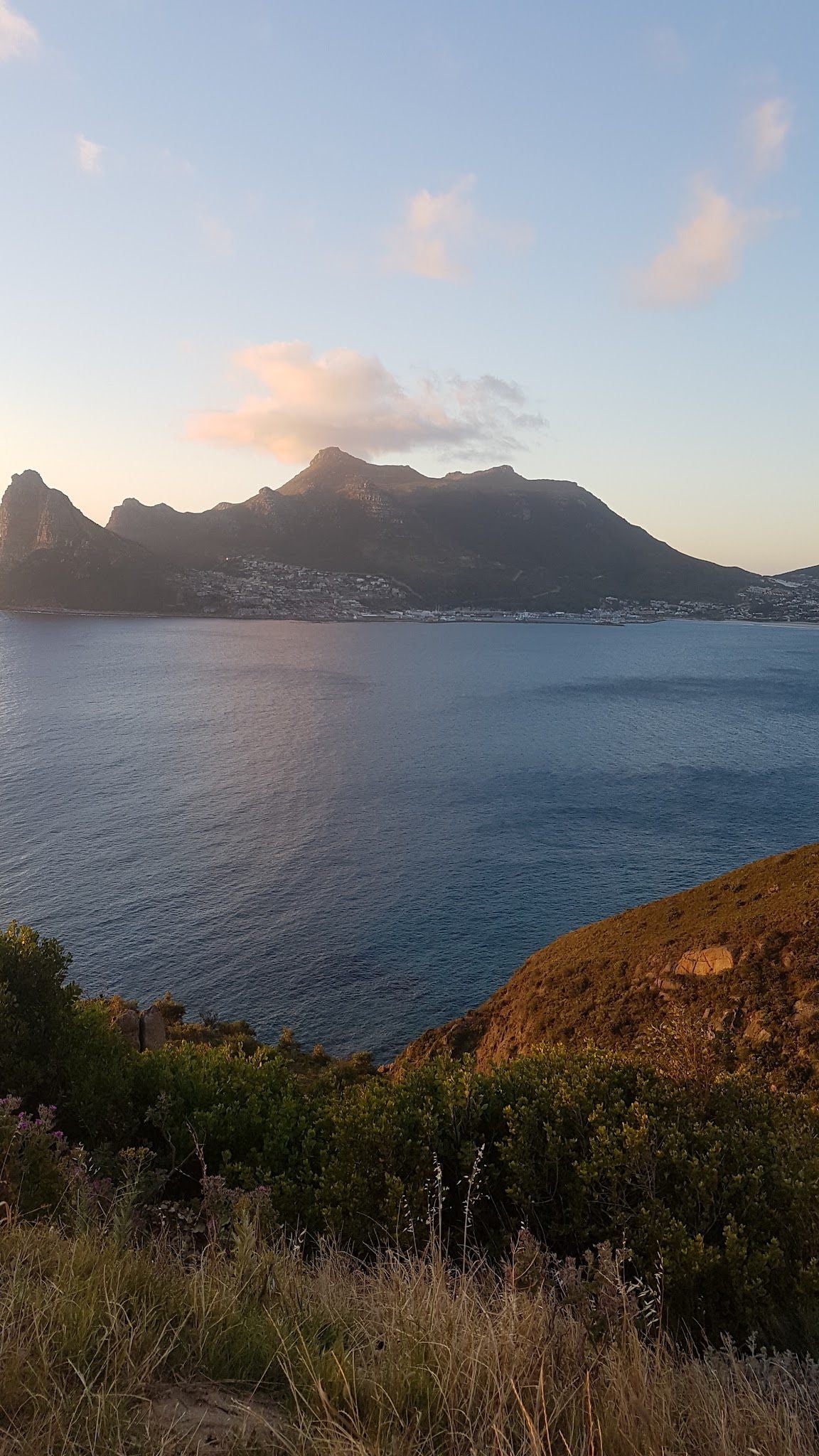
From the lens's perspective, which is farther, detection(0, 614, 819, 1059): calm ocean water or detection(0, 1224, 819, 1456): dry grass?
detection(0, 614, 819, 1059): calm ocean water

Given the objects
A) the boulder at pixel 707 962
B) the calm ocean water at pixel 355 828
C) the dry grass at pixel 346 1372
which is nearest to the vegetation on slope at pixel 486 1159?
the dry grass at pixel 346 1372

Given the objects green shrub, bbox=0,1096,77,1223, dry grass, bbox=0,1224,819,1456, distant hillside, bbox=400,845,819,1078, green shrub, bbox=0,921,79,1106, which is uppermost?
dry grass, bbox=0,1224,819,1456

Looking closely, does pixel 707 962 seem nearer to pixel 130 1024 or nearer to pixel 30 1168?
pixel 130 1024

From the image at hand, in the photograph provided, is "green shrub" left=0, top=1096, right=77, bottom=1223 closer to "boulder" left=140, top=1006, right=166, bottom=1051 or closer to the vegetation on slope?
the vegetation on slope

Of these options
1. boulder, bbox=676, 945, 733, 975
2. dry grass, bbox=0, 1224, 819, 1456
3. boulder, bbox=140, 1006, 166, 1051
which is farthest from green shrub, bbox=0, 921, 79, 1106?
boulder, bbox=676, 945, 733, 975

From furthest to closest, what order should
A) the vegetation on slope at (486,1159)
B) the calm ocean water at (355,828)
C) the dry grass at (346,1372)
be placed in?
the calm ocean water at (355,828) → the vegetation on slope at (486,1159) → the dry grass at (346,1372)

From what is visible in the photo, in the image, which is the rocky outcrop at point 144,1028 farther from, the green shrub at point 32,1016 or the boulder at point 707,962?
the boulder at point 707,962

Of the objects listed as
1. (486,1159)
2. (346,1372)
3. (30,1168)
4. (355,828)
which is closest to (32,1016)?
(30,1168)
